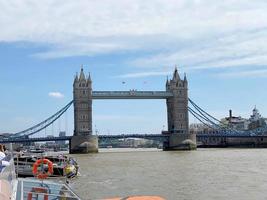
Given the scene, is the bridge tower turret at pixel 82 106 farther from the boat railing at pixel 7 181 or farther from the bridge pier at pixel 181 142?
the boat railing at pixel 7 181

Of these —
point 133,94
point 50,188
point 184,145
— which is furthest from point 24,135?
point 50,188

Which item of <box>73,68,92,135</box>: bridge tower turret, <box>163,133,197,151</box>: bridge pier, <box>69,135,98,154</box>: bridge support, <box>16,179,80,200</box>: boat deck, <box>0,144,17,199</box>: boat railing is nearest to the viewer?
<box>0,144,17,199</box>: boat railing

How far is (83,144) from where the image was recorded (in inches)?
4547

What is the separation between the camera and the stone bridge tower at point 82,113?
117 m

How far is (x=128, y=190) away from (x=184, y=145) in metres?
95.5

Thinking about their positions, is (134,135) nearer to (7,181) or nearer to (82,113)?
(82,113)

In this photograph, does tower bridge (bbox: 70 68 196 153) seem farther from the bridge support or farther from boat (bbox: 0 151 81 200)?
boat (bbox: 0 151 81 200)

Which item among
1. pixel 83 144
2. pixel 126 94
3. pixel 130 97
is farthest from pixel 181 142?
pixel 83 144

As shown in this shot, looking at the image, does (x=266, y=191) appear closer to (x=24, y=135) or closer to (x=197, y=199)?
(x=197, y=199)

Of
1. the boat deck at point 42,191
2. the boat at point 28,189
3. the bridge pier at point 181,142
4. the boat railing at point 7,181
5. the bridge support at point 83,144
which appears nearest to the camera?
the boat railing at point 7,181

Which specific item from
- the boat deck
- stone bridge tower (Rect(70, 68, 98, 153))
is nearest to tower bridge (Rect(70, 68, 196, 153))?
stone bridge tower (Rect(70, 68, 98, 153))

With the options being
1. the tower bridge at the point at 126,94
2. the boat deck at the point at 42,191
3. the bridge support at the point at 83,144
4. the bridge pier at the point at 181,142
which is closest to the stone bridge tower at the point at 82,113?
the bridge support at the point at 83,144

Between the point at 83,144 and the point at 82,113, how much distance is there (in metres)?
13.0

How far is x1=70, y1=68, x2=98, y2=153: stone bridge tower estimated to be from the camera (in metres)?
117
